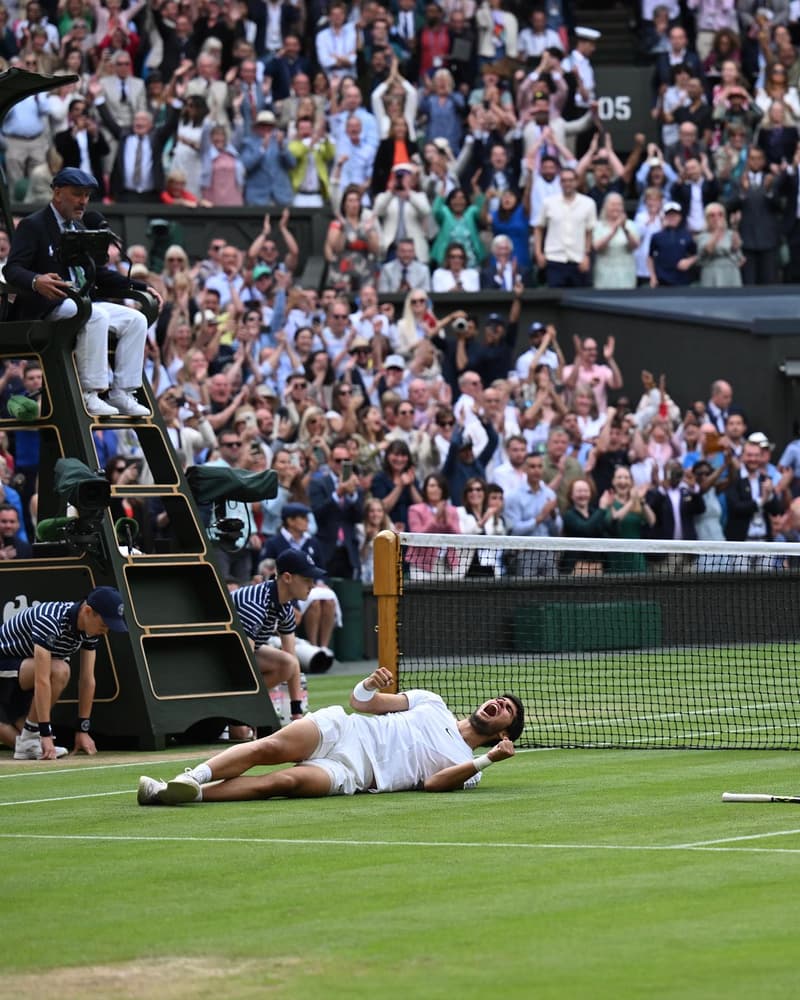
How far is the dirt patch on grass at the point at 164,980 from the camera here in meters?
7.04

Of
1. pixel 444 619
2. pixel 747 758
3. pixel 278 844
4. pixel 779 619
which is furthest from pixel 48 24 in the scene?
pixel 278 844

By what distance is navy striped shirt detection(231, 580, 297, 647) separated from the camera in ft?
54.8

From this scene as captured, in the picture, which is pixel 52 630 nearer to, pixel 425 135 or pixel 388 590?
pixel 388 590

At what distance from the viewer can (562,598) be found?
22828 mm

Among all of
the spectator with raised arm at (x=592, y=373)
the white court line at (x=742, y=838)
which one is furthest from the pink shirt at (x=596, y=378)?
the white court line at (x=742, y=838)

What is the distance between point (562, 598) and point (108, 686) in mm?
7895

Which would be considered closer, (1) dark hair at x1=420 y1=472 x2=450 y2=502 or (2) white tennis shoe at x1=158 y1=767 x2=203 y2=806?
(2) white tennis shoe at x1=158 y1=767 x2=203 y2=806

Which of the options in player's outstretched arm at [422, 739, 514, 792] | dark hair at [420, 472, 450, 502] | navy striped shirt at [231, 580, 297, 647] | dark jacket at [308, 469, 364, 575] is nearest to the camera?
player's outstretched arm at [422, 739, 514, 792]

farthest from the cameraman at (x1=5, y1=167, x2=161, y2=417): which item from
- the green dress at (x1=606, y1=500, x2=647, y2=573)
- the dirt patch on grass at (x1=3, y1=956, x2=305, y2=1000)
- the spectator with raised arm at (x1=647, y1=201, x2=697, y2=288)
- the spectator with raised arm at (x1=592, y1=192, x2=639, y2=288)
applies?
the spectator with raised arm at (x1=647, y1=201, x2=697, y2=288)

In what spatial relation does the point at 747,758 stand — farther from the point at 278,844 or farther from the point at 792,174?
the point at 792,174

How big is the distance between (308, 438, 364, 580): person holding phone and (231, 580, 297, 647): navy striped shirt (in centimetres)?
635

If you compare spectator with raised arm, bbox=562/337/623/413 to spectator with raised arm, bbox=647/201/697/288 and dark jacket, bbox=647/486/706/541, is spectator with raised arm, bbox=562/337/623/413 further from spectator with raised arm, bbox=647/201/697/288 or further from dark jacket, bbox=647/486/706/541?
spectator with raised arm, bbox=647/201/697/288

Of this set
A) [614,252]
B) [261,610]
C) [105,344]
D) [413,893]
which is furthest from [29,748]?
[614,252]

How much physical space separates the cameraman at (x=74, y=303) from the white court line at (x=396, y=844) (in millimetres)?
5773
